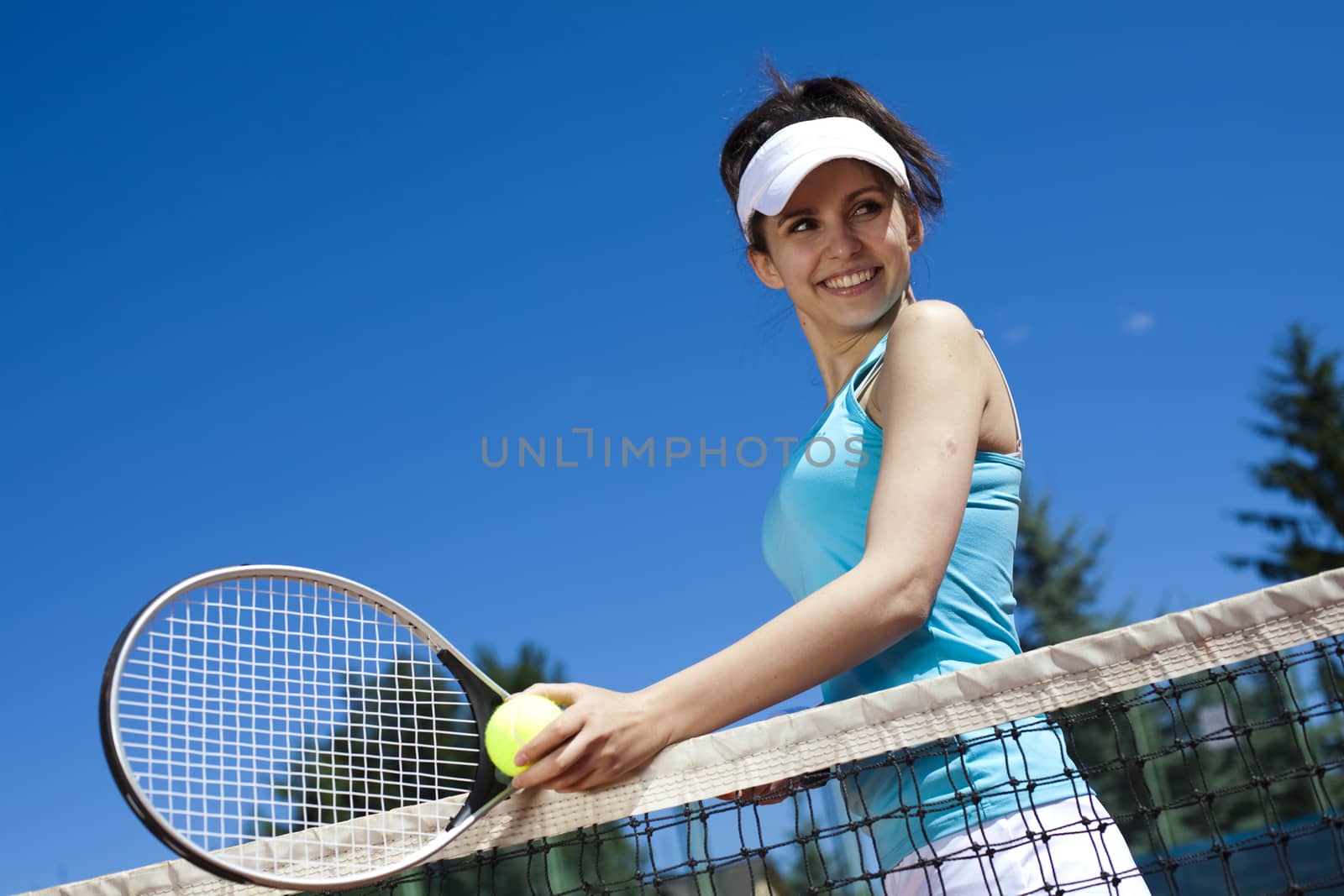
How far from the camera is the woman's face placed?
221 cm

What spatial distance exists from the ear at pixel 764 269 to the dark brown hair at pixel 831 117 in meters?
0.03

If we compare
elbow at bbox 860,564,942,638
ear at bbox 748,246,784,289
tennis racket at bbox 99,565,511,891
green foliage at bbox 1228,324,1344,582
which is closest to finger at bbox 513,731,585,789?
tennis racket at bbox 99,565,511,891

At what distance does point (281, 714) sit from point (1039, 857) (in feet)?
4.20

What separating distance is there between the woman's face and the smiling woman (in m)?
0.01

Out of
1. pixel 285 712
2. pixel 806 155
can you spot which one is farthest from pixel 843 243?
pixel 285 712

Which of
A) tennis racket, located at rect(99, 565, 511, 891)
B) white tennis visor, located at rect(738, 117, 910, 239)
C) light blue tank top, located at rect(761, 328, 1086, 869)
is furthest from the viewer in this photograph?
white tennis visor, located at rect(738, 117, 910, 239)

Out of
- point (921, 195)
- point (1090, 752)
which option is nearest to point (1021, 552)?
point (1090, 752)

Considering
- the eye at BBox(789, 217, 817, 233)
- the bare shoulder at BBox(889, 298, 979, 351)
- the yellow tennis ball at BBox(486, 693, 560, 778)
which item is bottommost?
the yellow tennis ball at BBox(486, 693, 560, 778)

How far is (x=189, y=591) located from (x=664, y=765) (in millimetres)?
785

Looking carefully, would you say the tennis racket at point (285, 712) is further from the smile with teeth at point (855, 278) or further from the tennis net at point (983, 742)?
the smile with teeth at point (855, 278)

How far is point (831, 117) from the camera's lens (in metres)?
2.37

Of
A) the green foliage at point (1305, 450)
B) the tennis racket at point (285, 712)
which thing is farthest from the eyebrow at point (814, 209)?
the green foliage at point (1305, 450)

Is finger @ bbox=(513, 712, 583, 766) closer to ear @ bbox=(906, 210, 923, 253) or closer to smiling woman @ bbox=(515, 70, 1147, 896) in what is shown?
smiling woman @ bbox=(515, 70, 1147, 896)

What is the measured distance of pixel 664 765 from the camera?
189cm
